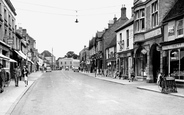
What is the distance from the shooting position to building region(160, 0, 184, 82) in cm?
1780

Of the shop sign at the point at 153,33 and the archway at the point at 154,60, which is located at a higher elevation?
the shop sign at the point at 153,33

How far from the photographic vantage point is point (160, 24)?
21031mm

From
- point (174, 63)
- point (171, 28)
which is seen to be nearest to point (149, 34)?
point (171, 28)

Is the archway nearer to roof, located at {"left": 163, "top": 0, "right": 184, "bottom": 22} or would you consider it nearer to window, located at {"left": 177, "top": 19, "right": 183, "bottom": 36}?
roof, located at {"left": 163, "top": 0, "right": 184, "bottom": 22}

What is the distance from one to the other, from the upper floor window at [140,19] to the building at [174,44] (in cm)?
457

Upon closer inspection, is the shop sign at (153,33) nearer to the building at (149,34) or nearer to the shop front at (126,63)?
the building at (149,34)

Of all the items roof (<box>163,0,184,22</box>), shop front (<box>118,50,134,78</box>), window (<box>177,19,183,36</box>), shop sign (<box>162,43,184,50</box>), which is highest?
roof (<box>163,0,184,22</box>)

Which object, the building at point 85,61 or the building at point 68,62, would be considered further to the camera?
the building at point 68,62

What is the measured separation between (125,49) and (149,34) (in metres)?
8.63

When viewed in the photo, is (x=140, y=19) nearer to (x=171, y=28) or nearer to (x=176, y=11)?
(x=176, y=11)

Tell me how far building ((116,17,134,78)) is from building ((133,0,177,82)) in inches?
94.9

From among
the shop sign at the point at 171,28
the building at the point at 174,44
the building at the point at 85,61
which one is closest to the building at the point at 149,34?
the building at the point at 174,44

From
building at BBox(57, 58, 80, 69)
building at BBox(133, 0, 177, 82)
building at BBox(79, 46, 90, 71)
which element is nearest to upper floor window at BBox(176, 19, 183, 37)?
building at BBox(133, 0, 177, 82)

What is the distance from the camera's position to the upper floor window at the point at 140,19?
24870mm
